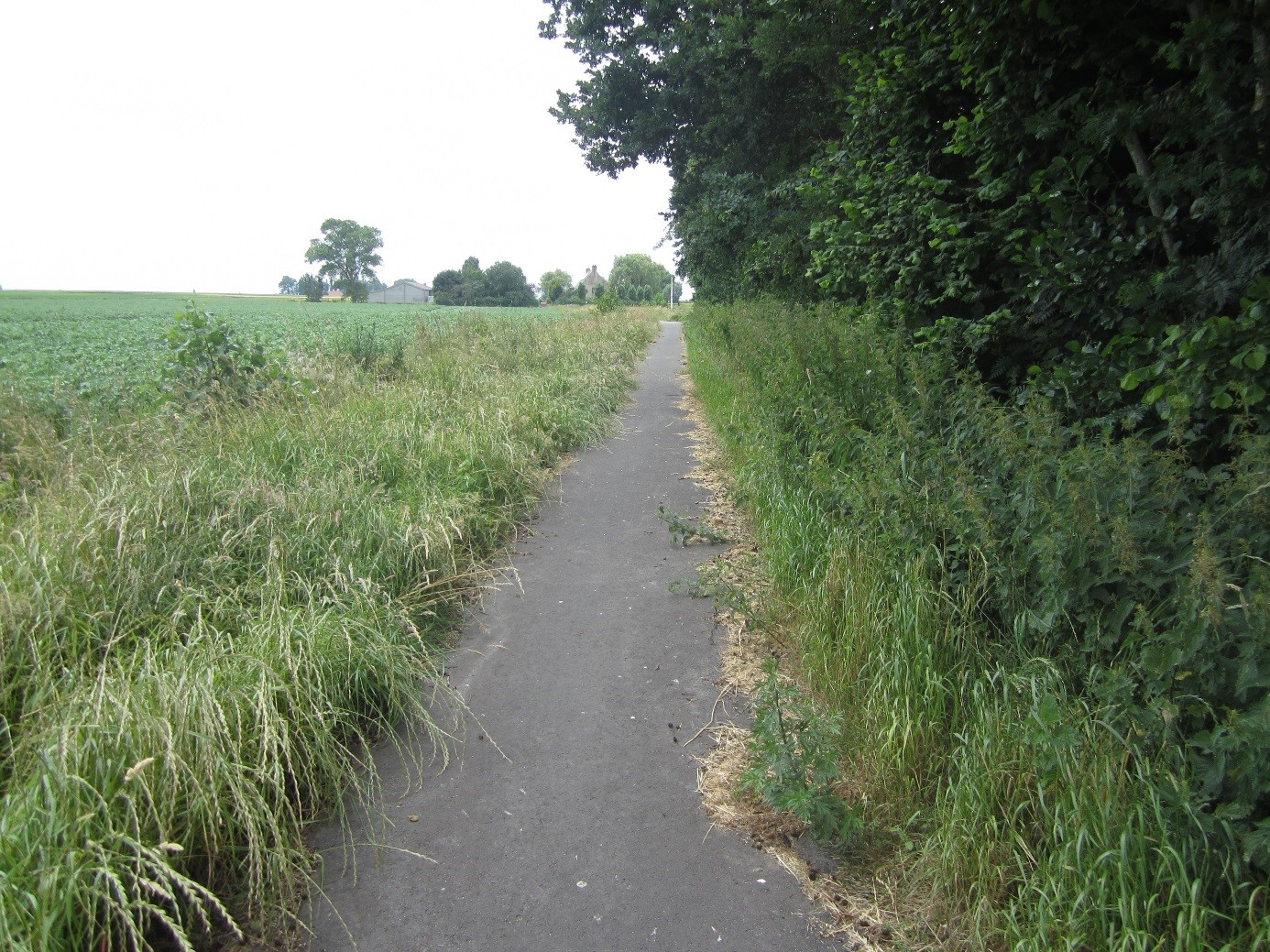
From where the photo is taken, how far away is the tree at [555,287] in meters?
93.7

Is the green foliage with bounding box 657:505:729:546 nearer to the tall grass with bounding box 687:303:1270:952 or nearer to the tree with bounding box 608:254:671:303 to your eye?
the tall grass with bounding box 687:303:1270:952

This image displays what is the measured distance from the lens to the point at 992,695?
3078mm

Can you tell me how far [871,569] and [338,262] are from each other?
77.3m

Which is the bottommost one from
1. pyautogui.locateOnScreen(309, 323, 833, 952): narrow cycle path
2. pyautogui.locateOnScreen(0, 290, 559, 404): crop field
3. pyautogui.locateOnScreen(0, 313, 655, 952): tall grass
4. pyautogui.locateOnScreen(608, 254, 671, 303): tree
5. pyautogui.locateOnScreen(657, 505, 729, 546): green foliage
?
pyautogui.locateOnScreen(309, 323, 833, 952): narrow cycle path

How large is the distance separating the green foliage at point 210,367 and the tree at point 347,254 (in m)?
67.4

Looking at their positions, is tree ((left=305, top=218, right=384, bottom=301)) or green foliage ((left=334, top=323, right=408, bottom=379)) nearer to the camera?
green foliage ((left=334, top=323, right=408, bottom=379))

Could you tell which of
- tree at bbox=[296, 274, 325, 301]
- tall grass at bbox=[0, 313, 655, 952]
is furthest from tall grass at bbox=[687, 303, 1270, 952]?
tree at bbox=[296, 274, 325, 301]

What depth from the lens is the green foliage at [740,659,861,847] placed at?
9.31 ft

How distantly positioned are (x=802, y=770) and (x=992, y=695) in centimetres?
80

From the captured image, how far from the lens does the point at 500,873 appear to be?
2.90 metres

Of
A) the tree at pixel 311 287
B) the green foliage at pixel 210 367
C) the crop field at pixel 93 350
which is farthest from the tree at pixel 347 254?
the green foliage at pixel 210 367

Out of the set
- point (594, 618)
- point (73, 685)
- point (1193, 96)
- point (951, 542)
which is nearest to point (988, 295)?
point (1193, 96)

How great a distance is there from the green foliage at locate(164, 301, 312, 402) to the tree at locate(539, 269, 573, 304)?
85.2 meters

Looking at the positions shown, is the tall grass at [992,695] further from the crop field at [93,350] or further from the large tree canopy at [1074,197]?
the crop field at [93,350]
